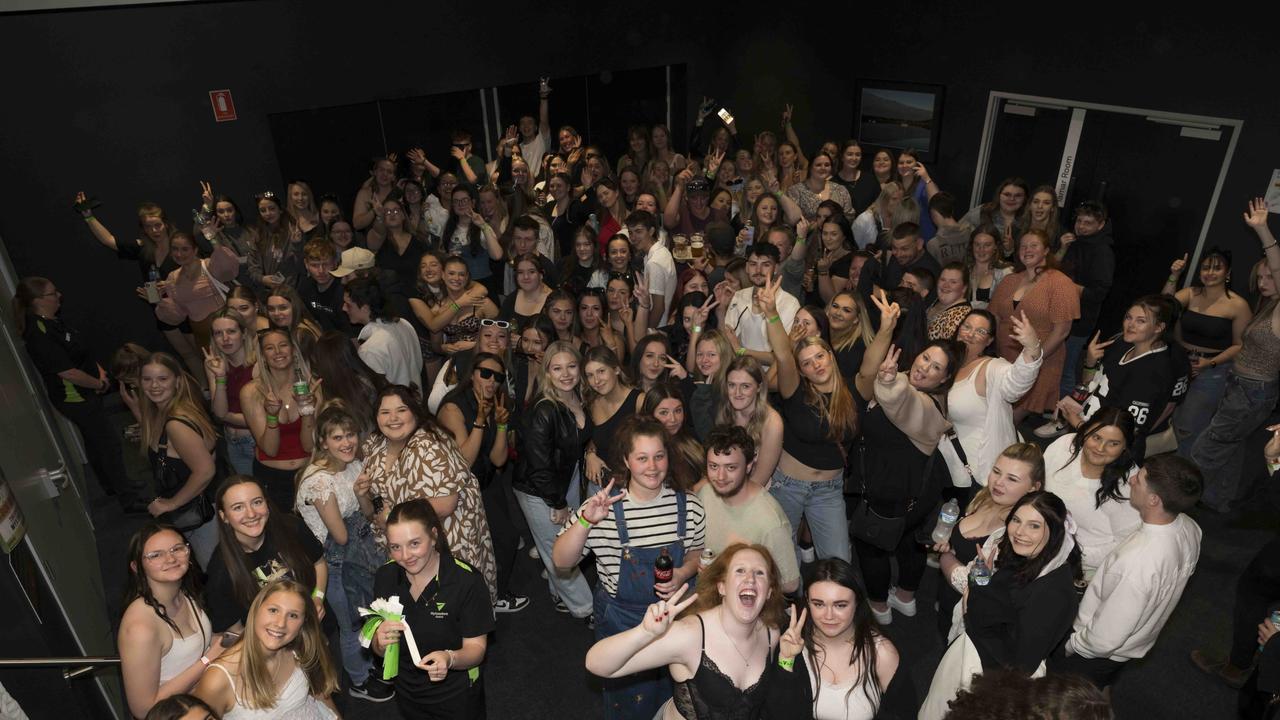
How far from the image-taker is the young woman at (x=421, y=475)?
3.54 m

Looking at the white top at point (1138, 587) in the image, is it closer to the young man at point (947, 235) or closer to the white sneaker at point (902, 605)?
the white sneaker at point (902, 605)

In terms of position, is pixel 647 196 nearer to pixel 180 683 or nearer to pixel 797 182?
pixel 797 182

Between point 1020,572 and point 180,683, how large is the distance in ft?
10.3

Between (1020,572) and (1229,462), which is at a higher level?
(1020,572)

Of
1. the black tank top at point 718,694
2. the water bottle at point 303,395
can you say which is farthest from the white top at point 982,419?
the water bottle at point 303,395

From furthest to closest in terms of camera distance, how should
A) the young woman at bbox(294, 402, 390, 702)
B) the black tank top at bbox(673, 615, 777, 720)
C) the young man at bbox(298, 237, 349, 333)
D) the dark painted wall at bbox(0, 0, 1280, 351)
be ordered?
1. the dark painted wall at bbox(0, 0, 1280, 351)
2. the young man at bbox(298, 237, 349, 333)
3. the young woman at bbox(294, 402, 390, 702)
4. the black tank top at bbox(673, 615, 777, 720)

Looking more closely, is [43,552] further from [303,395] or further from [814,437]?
[814,437]

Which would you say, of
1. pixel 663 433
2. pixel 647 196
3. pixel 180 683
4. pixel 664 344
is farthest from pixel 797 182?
pixel 180 683

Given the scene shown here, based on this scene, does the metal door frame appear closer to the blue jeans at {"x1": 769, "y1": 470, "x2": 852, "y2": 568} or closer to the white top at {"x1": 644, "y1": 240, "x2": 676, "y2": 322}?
the white top at {"x1": 644, "y1": 240, "x2": 676, "y2": 322}

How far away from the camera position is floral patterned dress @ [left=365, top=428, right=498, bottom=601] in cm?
354

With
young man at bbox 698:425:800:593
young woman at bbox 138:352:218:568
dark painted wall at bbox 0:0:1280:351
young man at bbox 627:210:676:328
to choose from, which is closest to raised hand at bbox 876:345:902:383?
young man at bbox 698:425:800:593

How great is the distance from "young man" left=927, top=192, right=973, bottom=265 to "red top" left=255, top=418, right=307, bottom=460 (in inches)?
196

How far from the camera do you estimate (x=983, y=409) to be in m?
4.11

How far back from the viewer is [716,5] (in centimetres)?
1150
